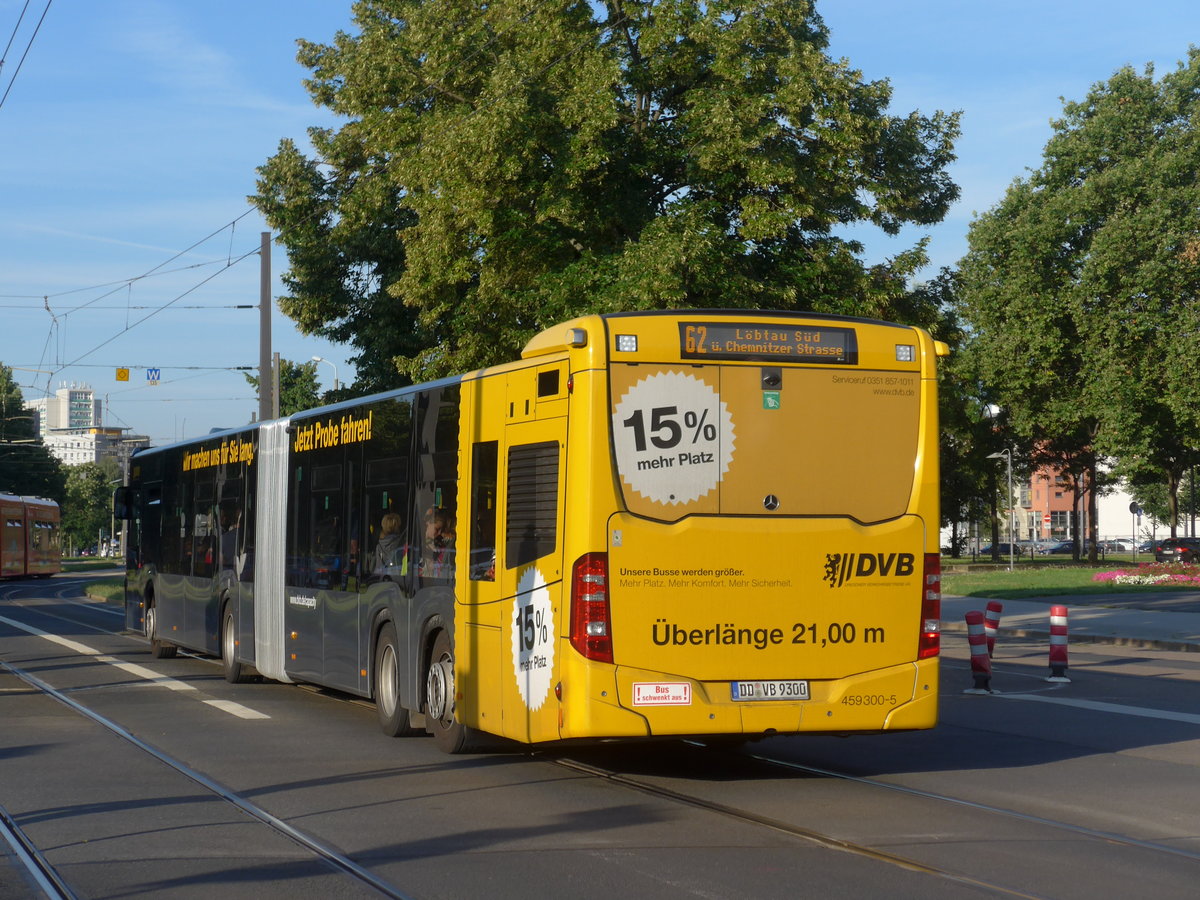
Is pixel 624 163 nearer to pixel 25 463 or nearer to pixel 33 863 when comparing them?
pixel 33 863

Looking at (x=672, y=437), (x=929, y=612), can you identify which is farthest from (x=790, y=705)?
(x=672, y=437)

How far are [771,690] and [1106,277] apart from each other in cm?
4622

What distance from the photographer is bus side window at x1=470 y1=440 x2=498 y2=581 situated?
10.6m

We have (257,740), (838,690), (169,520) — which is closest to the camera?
(838,690)

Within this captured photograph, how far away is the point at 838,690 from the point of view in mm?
9758

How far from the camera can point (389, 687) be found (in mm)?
12875

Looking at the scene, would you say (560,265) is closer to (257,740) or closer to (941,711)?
(941,711)

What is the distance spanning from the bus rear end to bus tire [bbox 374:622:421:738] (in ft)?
11.9

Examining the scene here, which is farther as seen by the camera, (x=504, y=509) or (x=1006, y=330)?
(x=1006, y=330)

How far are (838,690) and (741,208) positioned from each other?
605 inches

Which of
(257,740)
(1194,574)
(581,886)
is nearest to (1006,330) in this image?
(1194,574)

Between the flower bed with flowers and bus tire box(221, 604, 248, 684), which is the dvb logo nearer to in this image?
bus tire box(221, 604, 248, 684)

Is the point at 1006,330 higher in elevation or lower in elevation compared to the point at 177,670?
higher

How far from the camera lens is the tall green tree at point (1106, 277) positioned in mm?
50594
